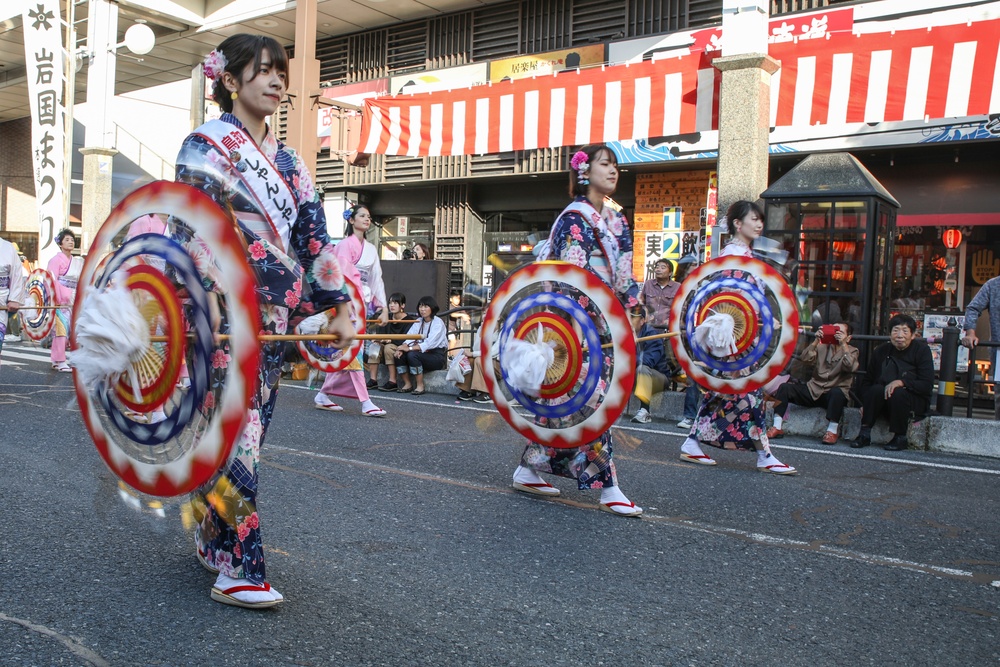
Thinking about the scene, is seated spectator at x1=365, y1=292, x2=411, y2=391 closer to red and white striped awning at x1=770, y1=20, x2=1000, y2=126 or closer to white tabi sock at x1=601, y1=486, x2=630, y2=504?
red and white striped awning at x1=770, y1=20, x2=1000, y2=126

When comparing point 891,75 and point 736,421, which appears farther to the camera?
point 891,75

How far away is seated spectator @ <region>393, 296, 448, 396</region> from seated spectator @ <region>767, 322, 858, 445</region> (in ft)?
12.8

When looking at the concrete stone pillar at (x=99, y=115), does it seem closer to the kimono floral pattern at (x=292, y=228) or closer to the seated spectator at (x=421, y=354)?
the seated spectator at (x=421, y=354)

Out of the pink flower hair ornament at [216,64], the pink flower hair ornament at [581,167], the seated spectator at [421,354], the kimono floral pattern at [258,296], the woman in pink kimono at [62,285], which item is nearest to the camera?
the kimono floral pattern at [258,296]

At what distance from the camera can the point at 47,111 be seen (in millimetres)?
15711

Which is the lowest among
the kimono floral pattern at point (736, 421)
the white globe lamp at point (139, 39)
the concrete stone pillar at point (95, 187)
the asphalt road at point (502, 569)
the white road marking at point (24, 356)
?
the white road marking at point (24, 356)

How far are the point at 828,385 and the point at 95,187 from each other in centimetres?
1516

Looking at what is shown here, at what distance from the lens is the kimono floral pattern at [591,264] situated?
4348mm

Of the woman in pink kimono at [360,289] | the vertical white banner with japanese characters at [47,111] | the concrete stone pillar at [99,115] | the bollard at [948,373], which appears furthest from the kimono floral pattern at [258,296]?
the concrete stone pillar at [99,115]

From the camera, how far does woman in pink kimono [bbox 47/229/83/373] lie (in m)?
10.5

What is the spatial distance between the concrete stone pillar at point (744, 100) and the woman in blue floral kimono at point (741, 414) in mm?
3345

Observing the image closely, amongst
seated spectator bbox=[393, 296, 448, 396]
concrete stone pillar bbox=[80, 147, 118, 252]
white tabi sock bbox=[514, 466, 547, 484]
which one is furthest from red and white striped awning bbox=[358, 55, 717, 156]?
concrete stone pillar bbox=[80, 147, 118, 252]

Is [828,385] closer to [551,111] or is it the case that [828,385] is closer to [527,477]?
[527,477]

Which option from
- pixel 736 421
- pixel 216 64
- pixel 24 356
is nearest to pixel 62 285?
pixel 24 356
